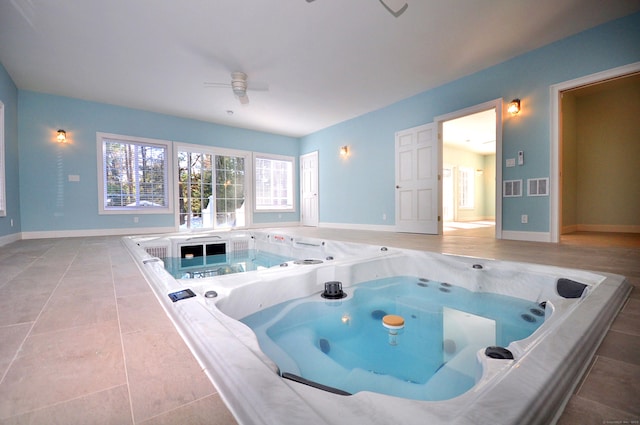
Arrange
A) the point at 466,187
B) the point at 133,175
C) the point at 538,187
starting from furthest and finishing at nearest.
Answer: the point at 466,187 → the point at 133,175 → the point at 538,187

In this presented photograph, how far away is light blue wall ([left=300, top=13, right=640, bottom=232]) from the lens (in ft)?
9.77

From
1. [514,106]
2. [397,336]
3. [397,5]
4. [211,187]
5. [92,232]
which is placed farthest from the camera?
[211,187]

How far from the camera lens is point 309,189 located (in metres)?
7.05

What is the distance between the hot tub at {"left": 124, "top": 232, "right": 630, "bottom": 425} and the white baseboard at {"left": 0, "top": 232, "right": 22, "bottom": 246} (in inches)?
124

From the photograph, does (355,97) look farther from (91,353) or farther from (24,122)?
(24,122)

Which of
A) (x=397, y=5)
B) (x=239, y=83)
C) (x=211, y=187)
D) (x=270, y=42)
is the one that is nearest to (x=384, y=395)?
(x=397, y=5)

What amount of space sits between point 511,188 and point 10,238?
682 cm

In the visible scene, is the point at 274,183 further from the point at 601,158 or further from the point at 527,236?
the point at 601,158

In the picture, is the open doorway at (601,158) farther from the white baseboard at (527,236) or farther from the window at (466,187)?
the window at (466,187)

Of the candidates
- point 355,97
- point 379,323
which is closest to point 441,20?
point 355,97

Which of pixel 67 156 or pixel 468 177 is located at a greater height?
pixel 468 177

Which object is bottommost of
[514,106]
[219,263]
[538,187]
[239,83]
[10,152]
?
[219,263]

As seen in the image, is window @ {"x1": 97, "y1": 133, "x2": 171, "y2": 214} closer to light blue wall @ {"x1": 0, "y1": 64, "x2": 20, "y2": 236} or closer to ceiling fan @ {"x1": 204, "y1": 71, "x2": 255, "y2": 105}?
light blue wall @ {"x1": 0, "y1": 64, "x2": 20, "y2": 236}

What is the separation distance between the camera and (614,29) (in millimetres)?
2869
